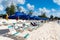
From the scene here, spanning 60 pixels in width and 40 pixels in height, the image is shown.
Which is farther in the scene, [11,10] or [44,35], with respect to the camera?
[11,10]

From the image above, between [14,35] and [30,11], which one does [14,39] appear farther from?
[30,11]

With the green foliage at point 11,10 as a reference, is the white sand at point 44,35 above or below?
below

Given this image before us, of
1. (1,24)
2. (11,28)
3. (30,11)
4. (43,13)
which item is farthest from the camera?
(43,13)

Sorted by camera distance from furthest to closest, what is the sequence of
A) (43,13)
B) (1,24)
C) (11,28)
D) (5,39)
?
(43,13), (1,24), (11,28), (5,39)

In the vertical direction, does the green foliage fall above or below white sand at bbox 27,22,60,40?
above

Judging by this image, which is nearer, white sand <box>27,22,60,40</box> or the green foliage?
white sand <box>27,22,60,40</box>

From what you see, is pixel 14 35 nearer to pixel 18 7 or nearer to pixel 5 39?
pixel 5 39

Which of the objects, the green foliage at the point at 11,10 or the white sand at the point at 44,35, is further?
the green foliage at the point at 11,10

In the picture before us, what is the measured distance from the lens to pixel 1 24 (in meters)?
14.3

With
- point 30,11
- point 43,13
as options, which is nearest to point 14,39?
point 30,11

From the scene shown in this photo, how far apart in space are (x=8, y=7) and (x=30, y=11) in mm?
11169

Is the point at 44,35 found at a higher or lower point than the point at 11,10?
lower

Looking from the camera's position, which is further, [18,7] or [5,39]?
[18,7]

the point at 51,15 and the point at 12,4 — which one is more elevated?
the point at 12,4
